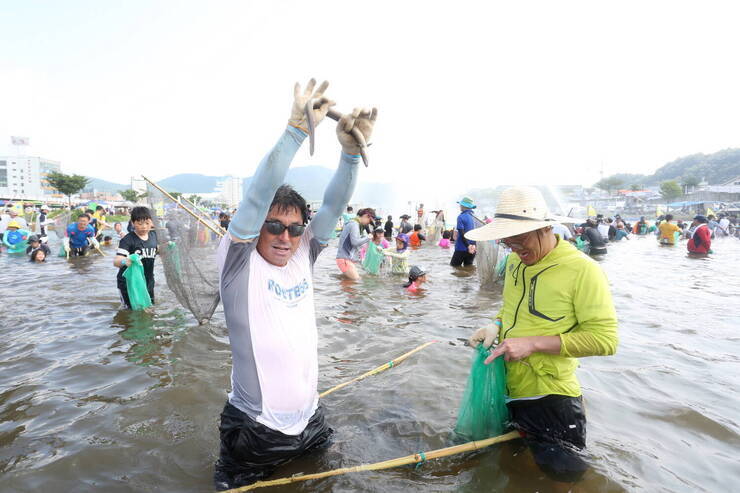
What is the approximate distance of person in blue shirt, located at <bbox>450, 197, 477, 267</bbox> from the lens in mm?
8406

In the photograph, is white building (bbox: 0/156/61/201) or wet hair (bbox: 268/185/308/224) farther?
white building (bbox: 0/156/61/201)

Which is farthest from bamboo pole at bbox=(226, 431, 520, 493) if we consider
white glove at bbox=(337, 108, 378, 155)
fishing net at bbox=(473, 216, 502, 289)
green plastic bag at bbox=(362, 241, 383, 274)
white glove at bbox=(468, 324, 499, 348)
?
green plastic bag at bbox=(362, 241, 383, 274)

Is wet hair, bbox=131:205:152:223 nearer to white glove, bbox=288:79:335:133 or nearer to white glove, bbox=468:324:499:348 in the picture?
white glove, bbox=288:79:335:133

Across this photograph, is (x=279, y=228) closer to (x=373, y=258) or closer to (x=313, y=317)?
(x=313, y=317)

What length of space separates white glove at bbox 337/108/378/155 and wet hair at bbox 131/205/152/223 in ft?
15.4

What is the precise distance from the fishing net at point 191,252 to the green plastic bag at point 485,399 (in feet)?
12.3

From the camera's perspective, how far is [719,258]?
43.3 ft

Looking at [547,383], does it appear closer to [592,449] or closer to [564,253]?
[564,253]

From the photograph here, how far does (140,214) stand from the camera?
5586 millimetres

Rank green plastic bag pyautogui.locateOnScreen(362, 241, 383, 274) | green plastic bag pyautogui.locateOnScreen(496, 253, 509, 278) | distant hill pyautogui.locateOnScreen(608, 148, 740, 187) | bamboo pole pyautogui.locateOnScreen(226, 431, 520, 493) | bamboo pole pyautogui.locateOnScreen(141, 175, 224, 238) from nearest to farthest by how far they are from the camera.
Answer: bamboo pole pyautogui.locateOnScreen(226, 431, 520, 493)
bamboo pole pyautogui.locateOnScreen(141, 175, 224, 238)
green plastic bag pyautogui.locateOnScreen(496, 253, 509, 278)
green plastic bag pyautogui.locateOnScreen(362, 241, 383, 274)
distant hill pyautogui.locateOnScreen(608, 148, 740, 187)

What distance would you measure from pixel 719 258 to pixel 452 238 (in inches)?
350

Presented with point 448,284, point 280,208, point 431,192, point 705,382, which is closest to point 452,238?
point 448,284

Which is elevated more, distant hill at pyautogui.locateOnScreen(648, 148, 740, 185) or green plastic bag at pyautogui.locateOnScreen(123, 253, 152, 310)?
distant hill at pyautogui.locateOnScreen(648, 148, 740, 185)

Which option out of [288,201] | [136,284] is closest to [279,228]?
[288,201]
